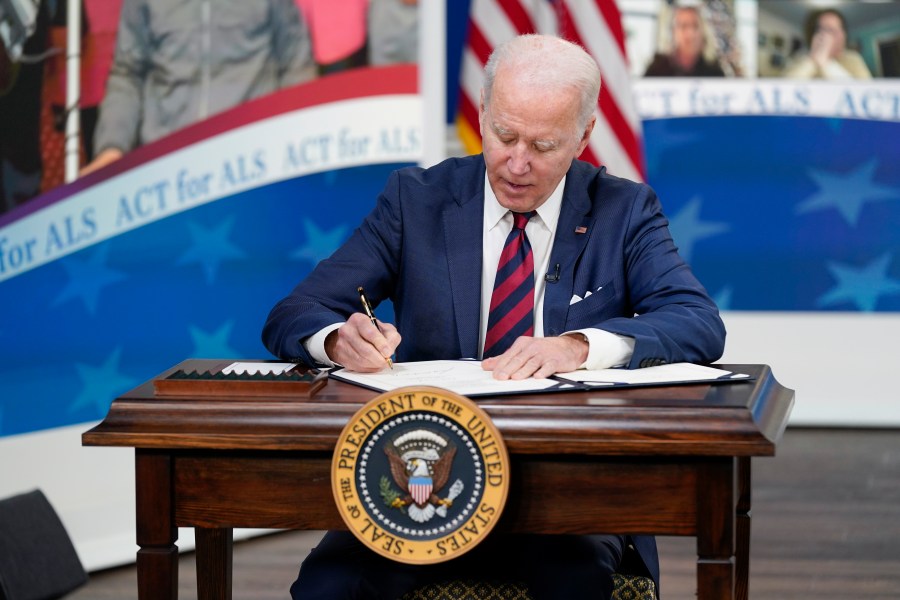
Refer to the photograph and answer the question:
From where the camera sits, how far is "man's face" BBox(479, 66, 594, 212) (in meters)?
2.49

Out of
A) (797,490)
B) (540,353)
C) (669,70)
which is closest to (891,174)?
(669,70)

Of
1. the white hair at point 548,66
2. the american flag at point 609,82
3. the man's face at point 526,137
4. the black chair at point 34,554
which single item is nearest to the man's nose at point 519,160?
the man's face at point 526,137

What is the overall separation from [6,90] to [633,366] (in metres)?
2.14

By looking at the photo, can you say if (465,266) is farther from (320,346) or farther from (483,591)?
(483,591)

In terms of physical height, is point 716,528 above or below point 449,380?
below

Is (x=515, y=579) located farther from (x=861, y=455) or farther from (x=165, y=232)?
(x=861, y=455)

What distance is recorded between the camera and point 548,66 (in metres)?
2.52

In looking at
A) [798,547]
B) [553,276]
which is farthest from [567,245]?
[798,547]

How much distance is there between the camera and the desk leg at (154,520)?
196 cm

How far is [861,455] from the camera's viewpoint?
588 cm

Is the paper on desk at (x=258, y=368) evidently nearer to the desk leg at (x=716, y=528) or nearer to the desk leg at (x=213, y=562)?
the desk leg at (x=213, y=562)

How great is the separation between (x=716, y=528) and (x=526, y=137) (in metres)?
0.90

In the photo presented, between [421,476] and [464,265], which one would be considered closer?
[421,476]

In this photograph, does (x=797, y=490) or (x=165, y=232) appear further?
(x=797, y=490)
